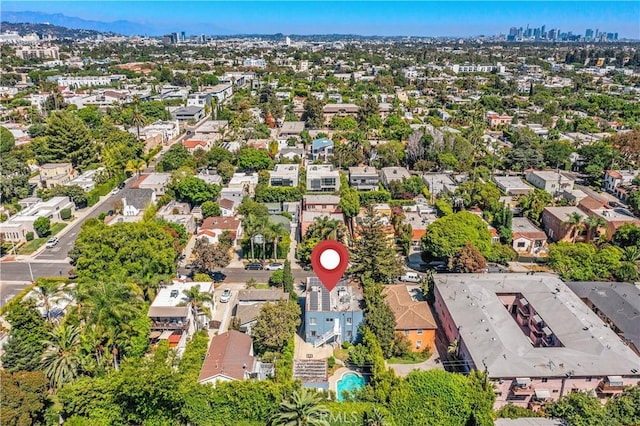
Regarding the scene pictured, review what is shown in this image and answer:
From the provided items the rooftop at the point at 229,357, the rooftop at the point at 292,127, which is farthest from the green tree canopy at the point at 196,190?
the rooftop at the point at 292,127

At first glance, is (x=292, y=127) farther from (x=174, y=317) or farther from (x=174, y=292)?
(x=174, y=317)

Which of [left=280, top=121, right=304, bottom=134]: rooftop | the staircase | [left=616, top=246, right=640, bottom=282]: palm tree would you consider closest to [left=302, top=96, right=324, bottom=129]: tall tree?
[left=280, top=121, right=304, bottom=134]: rooftop

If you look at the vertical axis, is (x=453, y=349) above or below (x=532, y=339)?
above

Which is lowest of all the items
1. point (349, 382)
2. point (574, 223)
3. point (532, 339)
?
point (349, 382)

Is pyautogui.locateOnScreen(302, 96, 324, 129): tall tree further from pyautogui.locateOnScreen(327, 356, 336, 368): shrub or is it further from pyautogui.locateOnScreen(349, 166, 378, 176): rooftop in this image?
pyautogui.locateOnScreen(327, 356, 336, 368): shrub

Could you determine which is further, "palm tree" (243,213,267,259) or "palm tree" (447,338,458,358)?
"palm tree" (243,213,267,259)

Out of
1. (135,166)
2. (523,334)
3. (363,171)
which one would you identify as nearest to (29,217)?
(135,166)
